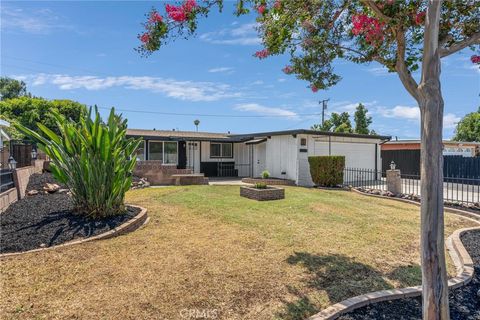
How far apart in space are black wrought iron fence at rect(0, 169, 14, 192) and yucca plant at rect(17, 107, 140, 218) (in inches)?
61.6

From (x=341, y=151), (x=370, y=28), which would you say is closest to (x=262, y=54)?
(x=370, y=28)

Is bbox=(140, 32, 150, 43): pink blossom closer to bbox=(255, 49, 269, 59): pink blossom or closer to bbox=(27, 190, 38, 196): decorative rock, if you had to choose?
bbox=(255, 49, 269, 59): pink blossom

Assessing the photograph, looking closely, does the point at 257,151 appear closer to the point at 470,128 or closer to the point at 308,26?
the point at 308,26

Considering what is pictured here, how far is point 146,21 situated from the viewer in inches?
161

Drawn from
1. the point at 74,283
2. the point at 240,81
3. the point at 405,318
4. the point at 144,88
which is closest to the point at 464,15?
the point at 405,318

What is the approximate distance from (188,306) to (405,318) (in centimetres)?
220

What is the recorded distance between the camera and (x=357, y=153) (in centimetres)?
1842

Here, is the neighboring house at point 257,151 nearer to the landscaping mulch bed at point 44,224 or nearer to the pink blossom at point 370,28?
the landscaping mulch bed at point 44,224

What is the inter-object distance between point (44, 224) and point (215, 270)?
359 cm

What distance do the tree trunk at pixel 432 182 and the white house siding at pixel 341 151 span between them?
44.7 ft

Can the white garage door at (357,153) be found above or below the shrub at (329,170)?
above

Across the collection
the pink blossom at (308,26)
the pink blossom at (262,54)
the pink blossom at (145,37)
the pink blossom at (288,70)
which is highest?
the pink blossom at (308,26)

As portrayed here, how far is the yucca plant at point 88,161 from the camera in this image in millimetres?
6043

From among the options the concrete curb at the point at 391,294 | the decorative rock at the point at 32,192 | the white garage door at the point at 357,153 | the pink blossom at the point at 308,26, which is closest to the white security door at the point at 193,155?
the white garage door at the point at 357,153
